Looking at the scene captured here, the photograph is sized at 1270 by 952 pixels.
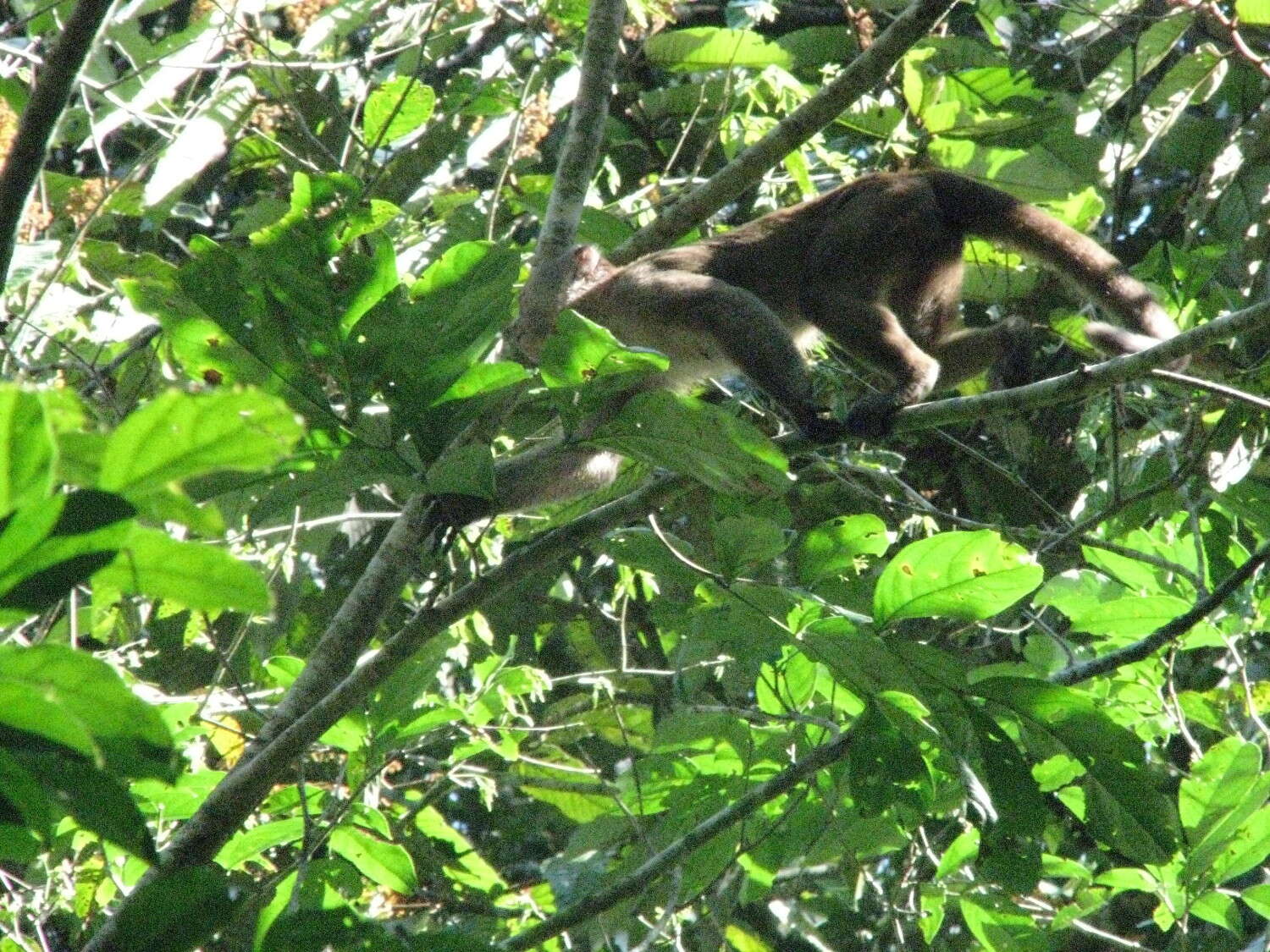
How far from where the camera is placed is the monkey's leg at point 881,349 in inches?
181

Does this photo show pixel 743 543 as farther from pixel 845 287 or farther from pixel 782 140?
pixel 845 287

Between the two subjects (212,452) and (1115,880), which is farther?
(1115,880)

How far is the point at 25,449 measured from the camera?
1218mm

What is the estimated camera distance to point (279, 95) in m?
4.75

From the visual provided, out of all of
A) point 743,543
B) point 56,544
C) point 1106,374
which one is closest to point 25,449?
point 56,544

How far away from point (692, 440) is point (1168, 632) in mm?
1492

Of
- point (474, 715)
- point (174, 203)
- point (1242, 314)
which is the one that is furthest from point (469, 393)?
point (174, 203)

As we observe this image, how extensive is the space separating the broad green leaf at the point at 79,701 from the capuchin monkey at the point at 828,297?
321 cm

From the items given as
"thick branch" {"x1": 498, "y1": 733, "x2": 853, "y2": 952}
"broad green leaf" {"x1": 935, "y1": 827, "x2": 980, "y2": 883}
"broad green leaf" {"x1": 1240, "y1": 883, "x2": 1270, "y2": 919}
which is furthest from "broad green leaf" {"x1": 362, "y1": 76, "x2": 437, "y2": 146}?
"broad green leaf" {"x1": 1240, "y1": 883, "x2": 1270, "y2": 919}

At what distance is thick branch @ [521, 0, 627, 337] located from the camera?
12.7 ft

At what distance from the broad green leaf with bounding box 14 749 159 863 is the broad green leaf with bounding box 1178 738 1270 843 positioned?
256 centimetres

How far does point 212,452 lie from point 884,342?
12.4 feet

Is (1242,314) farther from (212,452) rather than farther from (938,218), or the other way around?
(212,452)

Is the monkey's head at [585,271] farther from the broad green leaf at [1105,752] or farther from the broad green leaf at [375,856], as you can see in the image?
the broad green leaf at [1105,752]
